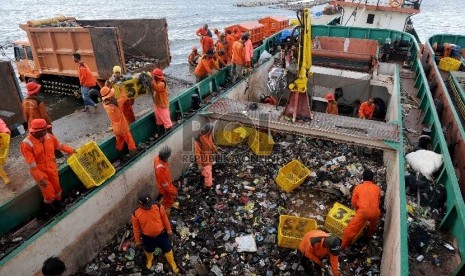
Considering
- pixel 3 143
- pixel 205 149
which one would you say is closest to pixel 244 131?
pixel 205 149

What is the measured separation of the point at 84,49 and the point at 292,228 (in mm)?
7806

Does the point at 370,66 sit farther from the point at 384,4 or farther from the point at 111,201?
the point at 111,201

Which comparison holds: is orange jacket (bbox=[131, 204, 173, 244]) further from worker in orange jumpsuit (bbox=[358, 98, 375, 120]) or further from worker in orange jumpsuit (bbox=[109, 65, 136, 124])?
worker in orange jumpsuit (bbox=[358, 98, 375, 120])

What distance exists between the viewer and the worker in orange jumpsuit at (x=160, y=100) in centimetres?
591

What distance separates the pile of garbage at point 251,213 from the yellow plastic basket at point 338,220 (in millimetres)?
288

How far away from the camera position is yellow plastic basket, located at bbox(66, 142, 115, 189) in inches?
189

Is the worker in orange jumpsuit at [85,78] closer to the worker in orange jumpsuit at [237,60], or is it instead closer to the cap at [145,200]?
the worker in orange jumpsuit at [237,60]

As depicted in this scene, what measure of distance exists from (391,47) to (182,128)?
29.5 feet

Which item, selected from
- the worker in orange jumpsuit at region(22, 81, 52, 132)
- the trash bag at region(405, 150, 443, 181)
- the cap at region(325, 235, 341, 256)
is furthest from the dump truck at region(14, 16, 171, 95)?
the trash bag at region(405, 150, 443, 181)

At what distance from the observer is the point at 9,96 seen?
7.52 metres

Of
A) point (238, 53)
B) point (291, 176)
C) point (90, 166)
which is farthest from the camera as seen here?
point (238, 53)

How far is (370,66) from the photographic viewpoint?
10.9 m

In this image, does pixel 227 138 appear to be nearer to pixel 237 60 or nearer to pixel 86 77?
pixel 237 60

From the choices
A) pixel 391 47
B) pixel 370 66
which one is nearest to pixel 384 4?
pixel 391 47
